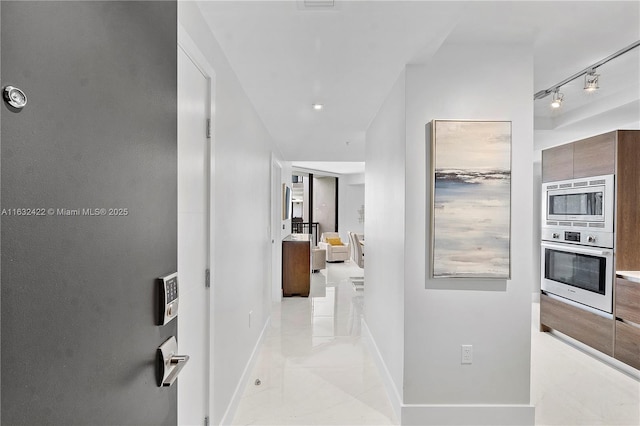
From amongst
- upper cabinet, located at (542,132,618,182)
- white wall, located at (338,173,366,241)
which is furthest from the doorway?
white wall, located at (338,173,366,241)

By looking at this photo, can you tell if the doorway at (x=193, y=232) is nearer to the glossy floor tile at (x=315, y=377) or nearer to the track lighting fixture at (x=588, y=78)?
the glossy floor tile at (x=315, y=377)

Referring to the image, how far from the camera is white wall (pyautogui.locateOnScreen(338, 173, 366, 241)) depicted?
35.3 ft

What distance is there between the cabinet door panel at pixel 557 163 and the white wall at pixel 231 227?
323 centimetres

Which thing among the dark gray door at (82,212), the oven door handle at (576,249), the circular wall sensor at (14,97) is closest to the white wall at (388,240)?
the dark gray door at (82,212)

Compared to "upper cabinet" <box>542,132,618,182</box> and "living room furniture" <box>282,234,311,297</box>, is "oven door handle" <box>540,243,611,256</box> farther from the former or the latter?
"living room furniture" <box>282,234,311,297</box>

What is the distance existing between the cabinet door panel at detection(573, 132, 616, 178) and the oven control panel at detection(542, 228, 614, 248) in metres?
0.56

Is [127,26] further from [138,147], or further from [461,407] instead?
[461,407]

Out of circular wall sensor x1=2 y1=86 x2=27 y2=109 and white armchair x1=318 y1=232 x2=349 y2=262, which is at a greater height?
circular wall sensor x1=2 y1=86 x2=27 y2=109

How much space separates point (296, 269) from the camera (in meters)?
5.41

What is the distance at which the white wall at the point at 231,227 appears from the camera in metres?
1.81

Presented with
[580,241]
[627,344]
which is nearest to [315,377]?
[627,344]

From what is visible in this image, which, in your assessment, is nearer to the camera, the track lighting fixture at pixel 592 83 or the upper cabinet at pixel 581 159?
the track lighting fixture at pixel 592 83

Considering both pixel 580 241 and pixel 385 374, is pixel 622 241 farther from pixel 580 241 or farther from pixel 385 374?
pixel 385 374

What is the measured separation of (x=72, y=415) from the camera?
1.73 ft
